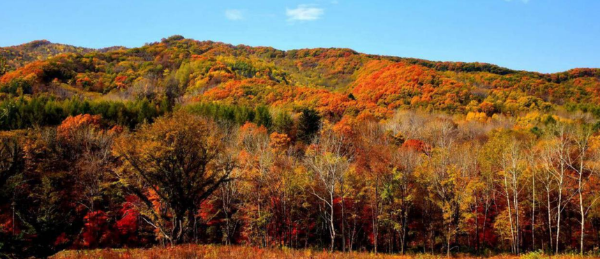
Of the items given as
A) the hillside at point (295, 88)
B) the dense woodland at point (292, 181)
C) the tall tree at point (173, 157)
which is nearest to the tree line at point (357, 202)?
the dense woodland at point (292, 181)

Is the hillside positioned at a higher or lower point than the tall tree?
higher

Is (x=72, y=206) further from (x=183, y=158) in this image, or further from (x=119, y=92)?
(x=119, y=92)

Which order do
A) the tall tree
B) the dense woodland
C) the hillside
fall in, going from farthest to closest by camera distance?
the hillside, the dense woodland, the tall tree

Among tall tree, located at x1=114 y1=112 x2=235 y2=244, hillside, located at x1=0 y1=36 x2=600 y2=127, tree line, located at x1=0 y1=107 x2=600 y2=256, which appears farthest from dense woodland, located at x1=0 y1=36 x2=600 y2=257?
hillside, located at x1=0 y1=36 x2=600 y2=127

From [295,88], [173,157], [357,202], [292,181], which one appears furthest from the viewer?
[295,88]

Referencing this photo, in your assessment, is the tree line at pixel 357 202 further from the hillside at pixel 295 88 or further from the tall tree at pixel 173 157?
the hillside at pixel 295 88

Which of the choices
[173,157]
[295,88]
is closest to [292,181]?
[173,157]

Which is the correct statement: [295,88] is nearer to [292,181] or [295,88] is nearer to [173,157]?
[292,181]

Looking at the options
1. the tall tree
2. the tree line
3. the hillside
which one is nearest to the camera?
the tall tree

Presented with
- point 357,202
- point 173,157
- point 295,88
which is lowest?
point 357,202

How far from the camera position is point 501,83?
16362cm

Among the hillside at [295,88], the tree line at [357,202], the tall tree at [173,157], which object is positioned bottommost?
the tree line at [357,202]

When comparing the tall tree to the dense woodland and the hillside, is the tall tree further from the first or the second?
the hillside

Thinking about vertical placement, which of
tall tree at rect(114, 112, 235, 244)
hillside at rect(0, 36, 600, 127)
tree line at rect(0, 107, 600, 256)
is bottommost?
tree line at rect(0, 107, 600, 256)
